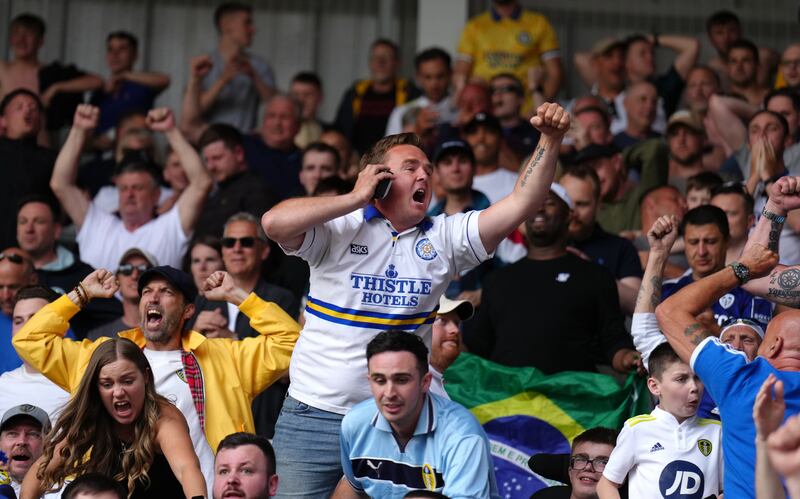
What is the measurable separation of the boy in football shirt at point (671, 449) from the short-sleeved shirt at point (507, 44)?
728cm

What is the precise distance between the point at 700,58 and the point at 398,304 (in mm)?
9569

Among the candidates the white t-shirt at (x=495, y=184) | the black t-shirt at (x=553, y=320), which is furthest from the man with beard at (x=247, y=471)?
the white t-shirt at (x=495, y=184)

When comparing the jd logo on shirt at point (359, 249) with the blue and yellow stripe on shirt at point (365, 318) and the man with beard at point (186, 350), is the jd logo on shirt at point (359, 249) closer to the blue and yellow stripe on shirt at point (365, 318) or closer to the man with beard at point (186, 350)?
the blue and yellow stripe on shirt at point (365, 318)

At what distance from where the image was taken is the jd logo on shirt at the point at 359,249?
540 centimetres

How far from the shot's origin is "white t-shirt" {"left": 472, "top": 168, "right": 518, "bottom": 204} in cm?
1006

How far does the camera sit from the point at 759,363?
202 inches

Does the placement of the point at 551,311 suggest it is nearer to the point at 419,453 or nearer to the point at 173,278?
the point at 173,278

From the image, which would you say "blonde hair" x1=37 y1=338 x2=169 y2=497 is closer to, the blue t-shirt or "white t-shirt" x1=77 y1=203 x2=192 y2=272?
the blue t-shirt

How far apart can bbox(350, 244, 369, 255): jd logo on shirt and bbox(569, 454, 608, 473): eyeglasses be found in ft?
5.79

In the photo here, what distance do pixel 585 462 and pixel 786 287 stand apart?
131 cm

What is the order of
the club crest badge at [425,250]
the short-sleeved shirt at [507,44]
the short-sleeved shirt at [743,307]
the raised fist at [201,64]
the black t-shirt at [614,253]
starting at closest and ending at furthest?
1. the club crest badge at [425,250]
2. the short-sleeved shirt at [743,307]
3. the black t-shirt at [614,253]
4. the raised fist at [201,64]
5. the short-sleeved shirt at [507,44]

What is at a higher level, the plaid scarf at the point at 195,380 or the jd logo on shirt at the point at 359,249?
the jd logo on shirt at the point at 359,249

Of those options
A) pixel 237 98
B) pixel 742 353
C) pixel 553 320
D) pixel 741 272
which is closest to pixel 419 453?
pixel 742 353

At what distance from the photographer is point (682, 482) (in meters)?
5.76
